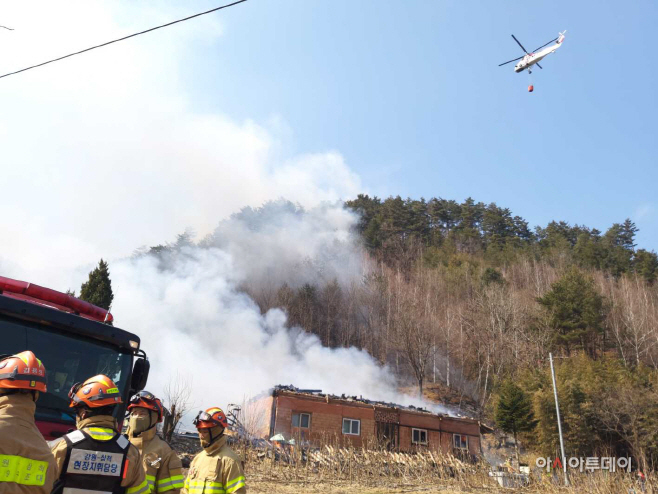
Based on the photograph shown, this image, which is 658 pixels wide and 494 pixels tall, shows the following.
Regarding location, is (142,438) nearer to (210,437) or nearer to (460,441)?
(210,437)

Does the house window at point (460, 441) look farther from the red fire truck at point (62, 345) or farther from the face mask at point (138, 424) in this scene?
the face mask at point (138, 424)

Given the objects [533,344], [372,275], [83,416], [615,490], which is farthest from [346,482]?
[372,275]

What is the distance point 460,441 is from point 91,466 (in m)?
29.9

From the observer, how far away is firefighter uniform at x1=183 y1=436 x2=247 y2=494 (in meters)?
3.93

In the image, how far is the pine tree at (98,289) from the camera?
1016 inches

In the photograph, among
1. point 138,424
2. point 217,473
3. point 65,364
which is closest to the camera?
point 217,473

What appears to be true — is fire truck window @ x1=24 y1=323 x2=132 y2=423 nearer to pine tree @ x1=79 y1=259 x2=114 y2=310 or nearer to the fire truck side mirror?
the fire truck side mirror

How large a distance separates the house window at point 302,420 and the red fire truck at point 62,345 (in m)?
21.8

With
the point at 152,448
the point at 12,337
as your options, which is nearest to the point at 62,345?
the point at 12,337

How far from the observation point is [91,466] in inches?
116

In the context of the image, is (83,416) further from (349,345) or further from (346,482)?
(349,345)

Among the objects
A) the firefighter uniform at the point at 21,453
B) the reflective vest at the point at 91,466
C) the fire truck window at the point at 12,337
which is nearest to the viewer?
the firefighter uniform at the point at 21,453

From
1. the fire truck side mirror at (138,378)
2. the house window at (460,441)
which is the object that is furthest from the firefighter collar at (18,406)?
the house window at (460,441)

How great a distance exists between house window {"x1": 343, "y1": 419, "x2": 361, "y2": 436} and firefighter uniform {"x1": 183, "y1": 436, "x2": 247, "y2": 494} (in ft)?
79.2
